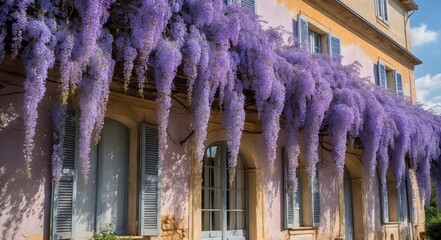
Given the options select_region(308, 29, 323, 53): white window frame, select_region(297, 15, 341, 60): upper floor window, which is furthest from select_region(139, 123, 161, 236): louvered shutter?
select_region(308, 29, 323, 53): white window frame

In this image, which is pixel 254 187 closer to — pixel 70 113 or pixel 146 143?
pixel 146 143

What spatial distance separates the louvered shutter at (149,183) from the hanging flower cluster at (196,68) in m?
0.73

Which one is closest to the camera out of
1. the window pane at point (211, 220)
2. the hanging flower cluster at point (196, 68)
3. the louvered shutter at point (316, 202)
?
the hanging flower cluster at point (196, 68)

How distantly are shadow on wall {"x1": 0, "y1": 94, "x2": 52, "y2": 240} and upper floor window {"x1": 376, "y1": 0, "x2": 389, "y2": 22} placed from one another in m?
12.1

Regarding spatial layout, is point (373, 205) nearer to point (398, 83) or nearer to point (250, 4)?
point (398, 83)

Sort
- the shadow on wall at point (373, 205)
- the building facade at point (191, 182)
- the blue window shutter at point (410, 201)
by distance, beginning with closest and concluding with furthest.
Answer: the building facade at point (191, 182) → the shadow on wall at point (373, 205) → the blue window shutter at point (410, 201)

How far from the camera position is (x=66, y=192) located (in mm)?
6598

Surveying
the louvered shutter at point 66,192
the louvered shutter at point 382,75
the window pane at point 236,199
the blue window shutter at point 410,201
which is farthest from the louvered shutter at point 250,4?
the blue window shutter at point 410,201

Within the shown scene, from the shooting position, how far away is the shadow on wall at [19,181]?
609 cm

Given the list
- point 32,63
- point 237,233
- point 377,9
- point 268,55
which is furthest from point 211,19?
point 377,9

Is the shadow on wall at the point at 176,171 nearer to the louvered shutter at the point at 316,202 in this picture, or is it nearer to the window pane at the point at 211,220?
the window pane at the point at 211,220

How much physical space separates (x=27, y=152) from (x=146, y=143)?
2337mm

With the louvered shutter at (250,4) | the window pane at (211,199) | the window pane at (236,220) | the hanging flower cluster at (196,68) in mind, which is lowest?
the window pane at (236,220)

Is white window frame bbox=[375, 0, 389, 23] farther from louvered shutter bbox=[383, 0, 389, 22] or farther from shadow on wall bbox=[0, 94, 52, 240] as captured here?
shadow on wall bbox=[0, 94, 52, 240]
